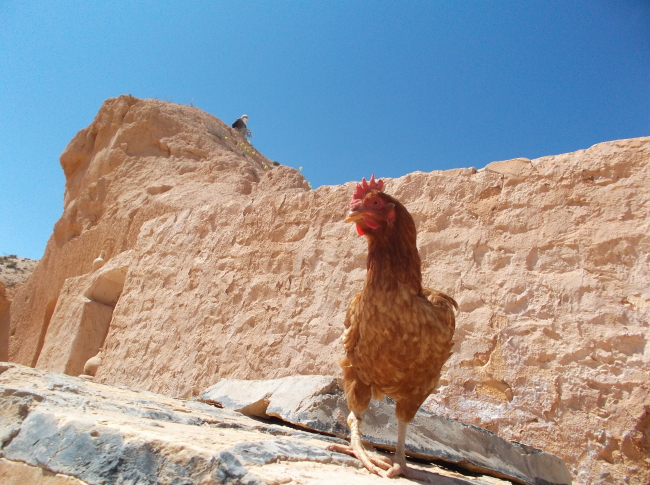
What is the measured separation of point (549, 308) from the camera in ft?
11.6

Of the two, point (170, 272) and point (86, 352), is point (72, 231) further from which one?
point (170, 272)

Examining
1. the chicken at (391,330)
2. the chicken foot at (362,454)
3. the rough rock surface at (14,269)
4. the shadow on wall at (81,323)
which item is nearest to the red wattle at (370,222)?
the chicken at (391,330)

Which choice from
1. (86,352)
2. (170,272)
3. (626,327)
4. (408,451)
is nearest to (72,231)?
(86,352)

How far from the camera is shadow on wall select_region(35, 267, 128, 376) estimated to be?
7625 mm

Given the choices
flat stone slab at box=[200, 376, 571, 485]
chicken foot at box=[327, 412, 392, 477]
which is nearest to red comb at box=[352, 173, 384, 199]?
chicken foot at box=[327, 412, 392, 477]

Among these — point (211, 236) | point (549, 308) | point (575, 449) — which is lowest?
point (575, 449)

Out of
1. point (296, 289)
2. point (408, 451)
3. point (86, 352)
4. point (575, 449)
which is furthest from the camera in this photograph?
point (86, 352)

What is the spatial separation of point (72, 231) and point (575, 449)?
10.5m

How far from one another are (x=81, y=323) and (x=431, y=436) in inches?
269

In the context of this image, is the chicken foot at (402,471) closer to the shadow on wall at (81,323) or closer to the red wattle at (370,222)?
the red wattle at (370,222)

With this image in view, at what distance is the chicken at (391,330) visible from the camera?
85.2 inches

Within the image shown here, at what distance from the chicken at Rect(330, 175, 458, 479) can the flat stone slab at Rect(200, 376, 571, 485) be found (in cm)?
50

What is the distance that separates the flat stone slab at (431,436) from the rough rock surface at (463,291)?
0.47 meters

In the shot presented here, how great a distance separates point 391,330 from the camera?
7.12ft
